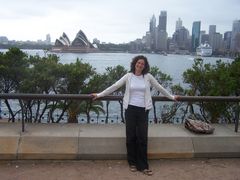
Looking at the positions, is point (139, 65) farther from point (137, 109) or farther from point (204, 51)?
point (204, 51)

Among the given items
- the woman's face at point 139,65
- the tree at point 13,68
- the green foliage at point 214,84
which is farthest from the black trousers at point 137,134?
the tree at point 13,68

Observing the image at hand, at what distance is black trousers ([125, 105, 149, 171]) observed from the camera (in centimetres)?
564

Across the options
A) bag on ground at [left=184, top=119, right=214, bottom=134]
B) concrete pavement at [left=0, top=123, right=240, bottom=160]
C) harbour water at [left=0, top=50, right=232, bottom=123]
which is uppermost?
bag on ground at [left=184, top=119, right=214, bottom=134]

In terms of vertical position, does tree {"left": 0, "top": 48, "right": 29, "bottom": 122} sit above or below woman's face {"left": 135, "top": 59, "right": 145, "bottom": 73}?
below

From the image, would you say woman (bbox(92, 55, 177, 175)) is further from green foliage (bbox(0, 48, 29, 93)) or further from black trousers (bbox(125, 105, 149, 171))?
green foliage (bbox(0, 48, 29, 93))

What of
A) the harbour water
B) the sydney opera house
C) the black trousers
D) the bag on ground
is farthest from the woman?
the sydney opera house

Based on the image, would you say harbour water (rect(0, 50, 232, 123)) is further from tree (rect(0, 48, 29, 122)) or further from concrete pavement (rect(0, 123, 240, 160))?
concrete pavement (rect(0, 123, 240, 160))

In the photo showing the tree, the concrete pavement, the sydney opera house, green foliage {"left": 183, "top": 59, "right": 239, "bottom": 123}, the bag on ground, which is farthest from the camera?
the sydney opera house

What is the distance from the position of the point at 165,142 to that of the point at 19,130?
259cm

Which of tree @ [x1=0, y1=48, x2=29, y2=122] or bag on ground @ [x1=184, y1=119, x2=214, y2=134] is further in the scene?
tree @ [x1=0, y1=48, x2=29, y2=122]

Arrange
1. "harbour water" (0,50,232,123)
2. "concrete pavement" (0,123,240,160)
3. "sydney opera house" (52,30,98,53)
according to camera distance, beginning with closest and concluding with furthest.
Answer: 1. "concrete pavement" (0,123,240,160)
2. "harbour water" (0,50,232,123)
3. "sydney opera house" (52,30,98,53)

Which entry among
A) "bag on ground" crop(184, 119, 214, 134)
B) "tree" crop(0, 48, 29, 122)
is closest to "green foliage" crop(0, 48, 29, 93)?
"tree" crop(0, 48, 29, 122)

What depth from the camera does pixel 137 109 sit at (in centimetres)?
564

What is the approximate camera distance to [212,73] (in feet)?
37.8
